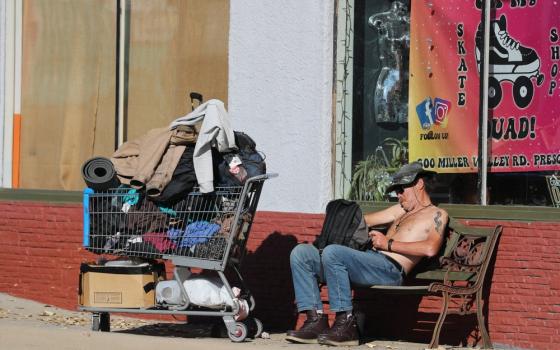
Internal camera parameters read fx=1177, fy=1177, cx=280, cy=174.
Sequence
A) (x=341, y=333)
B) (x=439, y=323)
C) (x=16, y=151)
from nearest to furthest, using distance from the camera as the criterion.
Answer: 1. (x=439, y=323)
2. (x=341, y=333)
3. (x=16, y=151)

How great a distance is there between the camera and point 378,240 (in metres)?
8.98

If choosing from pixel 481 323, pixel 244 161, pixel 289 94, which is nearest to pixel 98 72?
pixel 289 94

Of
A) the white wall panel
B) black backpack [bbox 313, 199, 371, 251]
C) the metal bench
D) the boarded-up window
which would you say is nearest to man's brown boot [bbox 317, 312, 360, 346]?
the metal bench

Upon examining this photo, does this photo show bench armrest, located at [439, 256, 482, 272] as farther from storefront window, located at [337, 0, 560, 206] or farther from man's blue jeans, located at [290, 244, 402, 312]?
storefront window, located at [337, 0, 560, 206]

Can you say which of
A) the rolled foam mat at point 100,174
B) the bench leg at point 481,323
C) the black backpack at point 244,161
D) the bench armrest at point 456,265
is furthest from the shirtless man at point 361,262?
the rolled foam mat at point 100,174

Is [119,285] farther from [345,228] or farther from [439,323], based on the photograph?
[439,323]

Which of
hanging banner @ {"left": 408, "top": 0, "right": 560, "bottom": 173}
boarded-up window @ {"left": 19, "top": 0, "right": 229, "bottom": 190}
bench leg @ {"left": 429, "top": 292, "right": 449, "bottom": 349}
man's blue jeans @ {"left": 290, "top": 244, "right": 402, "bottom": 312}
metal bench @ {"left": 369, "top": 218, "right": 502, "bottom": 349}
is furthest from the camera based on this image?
boarded-up window @ {"left": 19, "top": 0, "right": 229, "bottom": 190}

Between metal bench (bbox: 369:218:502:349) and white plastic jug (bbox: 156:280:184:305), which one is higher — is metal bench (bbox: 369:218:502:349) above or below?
above

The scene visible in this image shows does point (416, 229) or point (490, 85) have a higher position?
point (490, 85)

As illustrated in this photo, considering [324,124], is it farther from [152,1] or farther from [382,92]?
[152,1]

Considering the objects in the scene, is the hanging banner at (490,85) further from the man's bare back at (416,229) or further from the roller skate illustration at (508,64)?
the man's bare back at (416,229)

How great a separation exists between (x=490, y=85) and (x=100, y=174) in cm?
319

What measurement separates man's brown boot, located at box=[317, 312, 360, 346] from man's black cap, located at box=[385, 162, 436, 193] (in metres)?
1.10

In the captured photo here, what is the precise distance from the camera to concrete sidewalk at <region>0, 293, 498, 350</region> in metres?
8.68
